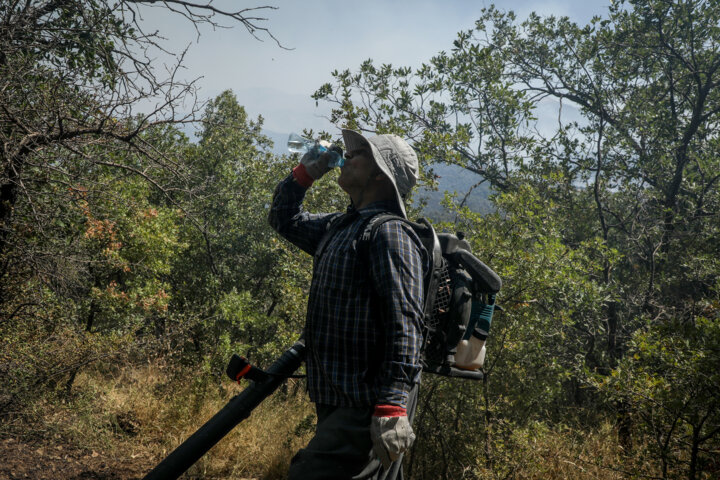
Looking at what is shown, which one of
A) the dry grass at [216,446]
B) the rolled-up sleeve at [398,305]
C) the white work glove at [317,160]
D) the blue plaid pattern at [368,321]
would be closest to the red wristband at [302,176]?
the white work glove at [317,160]

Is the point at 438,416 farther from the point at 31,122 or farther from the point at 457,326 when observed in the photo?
the point at 31,122

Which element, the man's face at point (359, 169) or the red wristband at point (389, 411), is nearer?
the red wristband at point (389, 411)

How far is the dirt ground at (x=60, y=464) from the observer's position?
420cm

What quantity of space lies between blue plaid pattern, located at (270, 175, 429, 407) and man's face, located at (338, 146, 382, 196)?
288 mm

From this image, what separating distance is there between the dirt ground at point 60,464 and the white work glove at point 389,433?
→ 371 centimetres

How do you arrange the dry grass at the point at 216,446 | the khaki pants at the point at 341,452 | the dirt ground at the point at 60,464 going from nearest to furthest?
the khaki pants at the point at 341,452, the dry grass at the point at 216,446, the dirt ground at the point at 60,464

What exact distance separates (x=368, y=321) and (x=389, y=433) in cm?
43

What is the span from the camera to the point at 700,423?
286 cm

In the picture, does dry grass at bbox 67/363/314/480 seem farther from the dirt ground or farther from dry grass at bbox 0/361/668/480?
the dirt ground

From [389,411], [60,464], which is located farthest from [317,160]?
[60,464]

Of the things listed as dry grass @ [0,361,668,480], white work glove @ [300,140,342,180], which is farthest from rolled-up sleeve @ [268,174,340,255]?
dry grass @ [0,361,668,480]

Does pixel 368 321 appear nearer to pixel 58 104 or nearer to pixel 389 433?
pixel 389 433

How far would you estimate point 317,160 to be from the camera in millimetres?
2479

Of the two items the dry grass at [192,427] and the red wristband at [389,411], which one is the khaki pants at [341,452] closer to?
the red wristband at [389,411]
